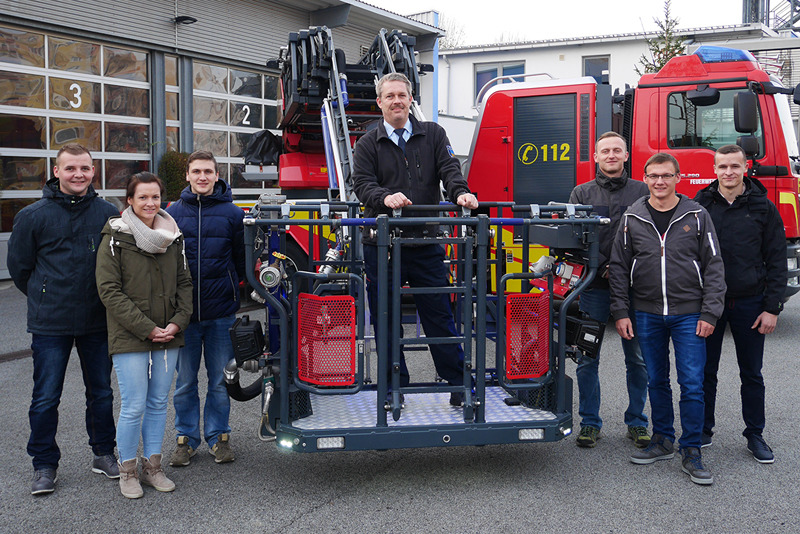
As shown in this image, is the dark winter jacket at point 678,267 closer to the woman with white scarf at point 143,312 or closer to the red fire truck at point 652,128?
the woman with white scarf at point 143,312

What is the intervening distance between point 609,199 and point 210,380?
9.23ft

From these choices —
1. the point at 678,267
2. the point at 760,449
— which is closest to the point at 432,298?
the point at 678,267

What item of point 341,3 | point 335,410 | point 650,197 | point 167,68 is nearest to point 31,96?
point 167,68

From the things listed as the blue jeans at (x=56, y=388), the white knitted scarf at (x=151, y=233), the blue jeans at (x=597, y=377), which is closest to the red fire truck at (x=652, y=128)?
the blue jeans at (x=597, y=377)

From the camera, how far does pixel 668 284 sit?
4277mm

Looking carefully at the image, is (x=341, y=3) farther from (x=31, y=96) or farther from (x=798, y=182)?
(x=798, y=182)

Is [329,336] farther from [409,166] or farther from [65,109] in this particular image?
[65,109]

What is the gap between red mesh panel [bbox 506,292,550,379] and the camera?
4.19 meters

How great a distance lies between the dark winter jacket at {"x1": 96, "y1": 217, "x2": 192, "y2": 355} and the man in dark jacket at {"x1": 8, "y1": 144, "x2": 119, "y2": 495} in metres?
0.18

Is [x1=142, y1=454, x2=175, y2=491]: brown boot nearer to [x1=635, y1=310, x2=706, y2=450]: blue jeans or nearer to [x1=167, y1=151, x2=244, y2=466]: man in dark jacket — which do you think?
[x1=167, y1=151, x2=244, y2=466]: man in dark jacket

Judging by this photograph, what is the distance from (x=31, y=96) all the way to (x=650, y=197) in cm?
1068

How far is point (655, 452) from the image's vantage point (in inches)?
174

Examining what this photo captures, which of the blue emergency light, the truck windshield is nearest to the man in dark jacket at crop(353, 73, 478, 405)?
the truck windshield

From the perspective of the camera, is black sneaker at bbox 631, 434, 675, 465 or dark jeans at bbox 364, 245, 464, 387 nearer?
dark jeans at bbox 364, 245, 464, 387
